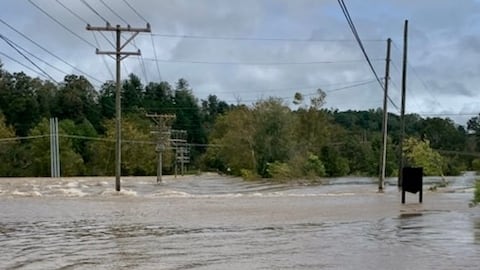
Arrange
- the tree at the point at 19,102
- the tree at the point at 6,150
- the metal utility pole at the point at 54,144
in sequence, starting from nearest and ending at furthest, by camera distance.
A: 1. the metal utility pole at the point at 54,144
2. the tree at the point at 6,150
3. the tree at the point at 19,102

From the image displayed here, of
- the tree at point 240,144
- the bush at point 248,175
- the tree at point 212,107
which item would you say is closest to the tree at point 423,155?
the bush at point 248,175

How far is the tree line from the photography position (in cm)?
9194

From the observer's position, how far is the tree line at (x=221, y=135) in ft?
302

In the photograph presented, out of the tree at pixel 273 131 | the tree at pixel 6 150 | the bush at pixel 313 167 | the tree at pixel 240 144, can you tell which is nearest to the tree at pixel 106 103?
the tree at pixel 6 150

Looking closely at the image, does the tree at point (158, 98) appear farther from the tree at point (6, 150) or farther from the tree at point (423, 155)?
the tree at point (423, 155)

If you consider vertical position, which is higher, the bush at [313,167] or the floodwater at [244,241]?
the floodwater at [244,241]

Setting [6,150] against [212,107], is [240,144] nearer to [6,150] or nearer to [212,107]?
[6,150]

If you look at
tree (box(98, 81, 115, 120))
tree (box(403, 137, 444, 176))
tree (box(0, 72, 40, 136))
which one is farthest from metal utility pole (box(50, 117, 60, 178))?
tree (box(403, 137, 444, 176))

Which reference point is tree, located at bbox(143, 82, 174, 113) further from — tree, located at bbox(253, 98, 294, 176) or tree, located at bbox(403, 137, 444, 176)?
tree, located at bbox(403, 137, 444, 176)

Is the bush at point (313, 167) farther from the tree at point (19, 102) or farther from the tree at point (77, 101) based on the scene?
the tree at point (19, 102)

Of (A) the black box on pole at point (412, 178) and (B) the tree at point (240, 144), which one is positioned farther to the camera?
(B) the tree at point (240, 144)

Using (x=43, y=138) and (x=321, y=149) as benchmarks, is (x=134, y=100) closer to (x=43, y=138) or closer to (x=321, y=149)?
(x=43, y=138)

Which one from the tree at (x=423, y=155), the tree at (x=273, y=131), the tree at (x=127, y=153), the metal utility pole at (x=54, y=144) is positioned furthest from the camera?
the tree at (x=127, y=153)

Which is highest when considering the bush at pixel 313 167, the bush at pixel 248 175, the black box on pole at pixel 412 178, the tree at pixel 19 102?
the tree at pixel 19 102
